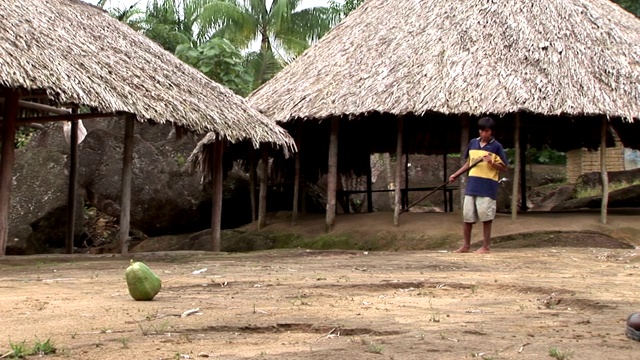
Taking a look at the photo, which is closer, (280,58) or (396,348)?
(396,348)

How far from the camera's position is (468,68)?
11648 millimetres

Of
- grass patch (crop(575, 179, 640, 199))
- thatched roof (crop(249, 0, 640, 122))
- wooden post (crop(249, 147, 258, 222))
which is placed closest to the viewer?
thatched roof (crop(249, 0, 640, 122))

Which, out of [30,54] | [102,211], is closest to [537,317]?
[30,54]

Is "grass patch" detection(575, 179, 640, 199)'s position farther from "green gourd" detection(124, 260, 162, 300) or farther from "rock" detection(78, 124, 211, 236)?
"green gourd" detection(124, 260, 162, 300)

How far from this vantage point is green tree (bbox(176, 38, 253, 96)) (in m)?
Answer: 17.5

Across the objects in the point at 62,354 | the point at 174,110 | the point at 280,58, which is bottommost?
the point at 62,354

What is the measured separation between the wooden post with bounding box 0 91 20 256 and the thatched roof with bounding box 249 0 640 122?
4244 mm

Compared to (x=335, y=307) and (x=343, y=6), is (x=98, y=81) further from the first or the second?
(x=343, y=6)

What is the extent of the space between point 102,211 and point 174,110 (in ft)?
18.9

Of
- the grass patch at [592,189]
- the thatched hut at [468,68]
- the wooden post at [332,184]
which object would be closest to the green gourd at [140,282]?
the thatched hut at [468,68]

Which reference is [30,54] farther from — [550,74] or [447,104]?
[550,74]

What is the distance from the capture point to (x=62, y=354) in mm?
3338

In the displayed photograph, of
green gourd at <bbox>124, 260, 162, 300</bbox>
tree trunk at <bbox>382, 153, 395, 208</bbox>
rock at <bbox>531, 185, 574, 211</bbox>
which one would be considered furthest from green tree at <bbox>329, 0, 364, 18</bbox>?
green gourd at <bbox>124, 260, 162, 300</bbox>

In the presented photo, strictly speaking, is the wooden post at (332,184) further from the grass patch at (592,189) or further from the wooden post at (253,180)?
the grass patch at (592,189)
